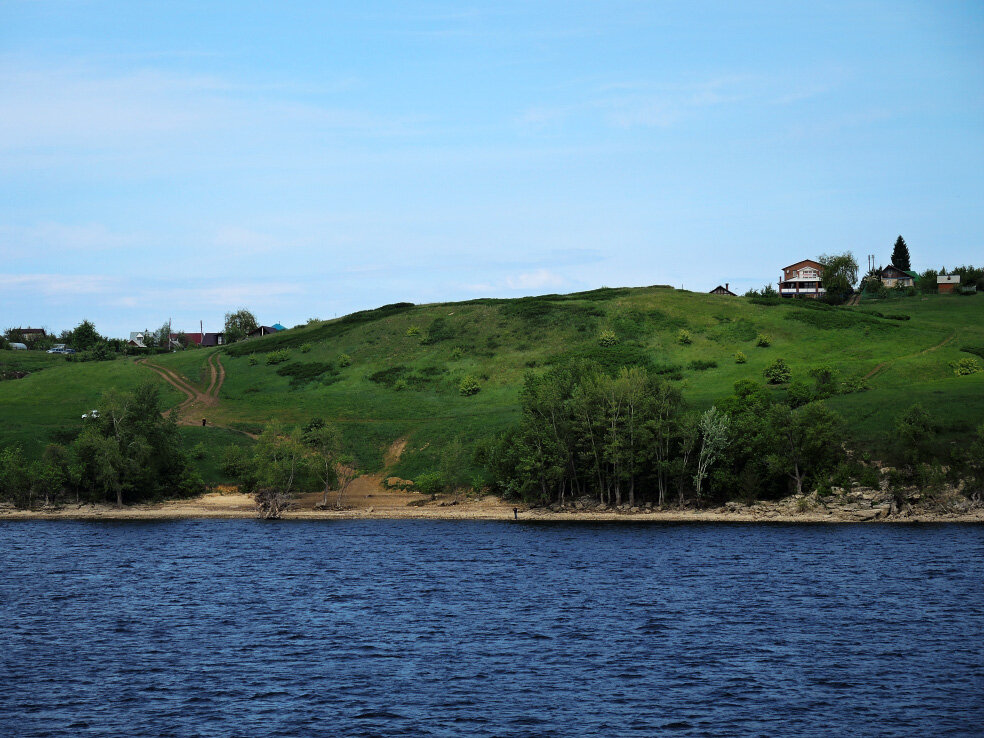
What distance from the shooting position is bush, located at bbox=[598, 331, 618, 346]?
16538 centimetres

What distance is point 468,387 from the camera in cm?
14900

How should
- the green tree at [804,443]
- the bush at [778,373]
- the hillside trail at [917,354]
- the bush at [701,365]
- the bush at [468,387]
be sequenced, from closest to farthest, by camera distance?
the green tree at [804,443]
the hillside trail at [917,354]
the bush at [778,373]
the bush at [701,365]
the bush at [468,387]

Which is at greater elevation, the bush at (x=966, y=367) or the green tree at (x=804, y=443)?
the bush at (x=966, y=367)

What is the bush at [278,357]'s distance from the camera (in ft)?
575

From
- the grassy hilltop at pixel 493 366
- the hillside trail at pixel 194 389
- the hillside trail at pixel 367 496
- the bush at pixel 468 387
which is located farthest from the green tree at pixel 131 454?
the bush at pixel 468 387

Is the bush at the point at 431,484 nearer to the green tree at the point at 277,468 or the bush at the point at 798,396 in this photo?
the green tree at the point at 277,468

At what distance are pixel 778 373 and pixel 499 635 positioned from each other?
91.6 metres

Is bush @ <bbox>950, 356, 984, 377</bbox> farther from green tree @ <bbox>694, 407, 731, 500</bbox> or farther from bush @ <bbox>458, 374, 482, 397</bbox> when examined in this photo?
bush @ <bbox>458, 374, 482, 397</bbox>

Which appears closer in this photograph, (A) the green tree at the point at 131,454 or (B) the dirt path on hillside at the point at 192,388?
(A) the green tree at the point at 131,454

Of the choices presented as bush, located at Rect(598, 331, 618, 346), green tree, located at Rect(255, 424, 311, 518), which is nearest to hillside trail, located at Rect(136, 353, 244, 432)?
green tree, located at Rect(255, 424, 311, 518)

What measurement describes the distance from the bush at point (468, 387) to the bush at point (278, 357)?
42.0m

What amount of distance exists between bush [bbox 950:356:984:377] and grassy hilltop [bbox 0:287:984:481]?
1.42m

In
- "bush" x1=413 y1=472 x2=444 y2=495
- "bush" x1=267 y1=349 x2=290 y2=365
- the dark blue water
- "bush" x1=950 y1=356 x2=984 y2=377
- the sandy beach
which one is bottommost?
the dark blue water

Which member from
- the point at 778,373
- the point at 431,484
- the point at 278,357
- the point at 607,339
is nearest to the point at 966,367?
the point at 778,373
